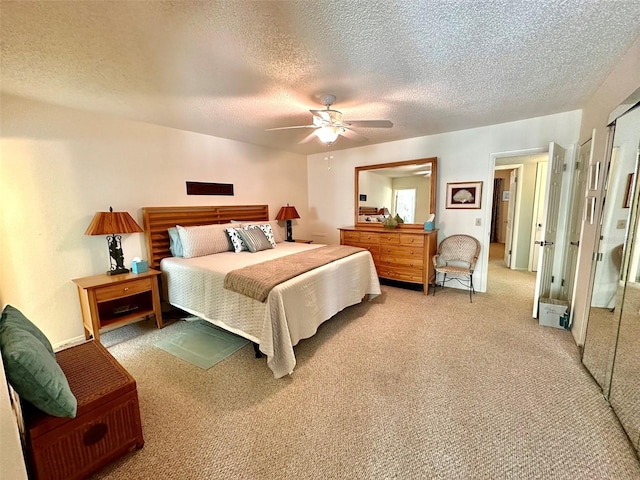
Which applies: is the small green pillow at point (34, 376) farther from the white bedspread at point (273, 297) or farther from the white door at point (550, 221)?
the white door at point (550, 221)

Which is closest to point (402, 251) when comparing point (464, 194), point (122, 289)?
point (464, 194)

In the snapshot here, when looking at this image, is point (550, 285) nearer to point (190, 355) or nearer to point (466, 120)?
point (466, 120)

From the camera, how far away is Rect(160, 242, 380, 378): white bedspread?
2.17 meters

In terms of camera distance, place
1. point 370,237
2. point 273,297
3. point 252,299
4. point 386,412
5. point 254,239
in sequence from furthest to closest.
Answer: point 370,237 → point 254,239 → point 252,299 → point 273,297 → point 386,412

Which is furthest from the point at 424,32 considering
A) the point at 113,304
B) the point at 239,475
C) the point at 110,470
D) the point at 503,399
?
the point at 113,304

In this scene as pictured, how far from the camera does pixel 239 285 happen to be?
2354 mm

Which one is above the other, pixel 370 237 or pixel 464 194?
pixel 464 194

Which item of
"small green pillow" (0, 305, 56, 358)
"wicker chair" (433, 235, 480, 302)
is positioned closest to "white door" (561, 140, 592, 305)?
"wicker chair" (433, 235, 480, 302)

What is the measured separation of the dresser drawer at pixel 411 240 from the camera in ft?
12.7

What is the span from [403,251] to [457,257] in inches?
32.4

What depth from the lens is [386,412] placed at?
1776mm

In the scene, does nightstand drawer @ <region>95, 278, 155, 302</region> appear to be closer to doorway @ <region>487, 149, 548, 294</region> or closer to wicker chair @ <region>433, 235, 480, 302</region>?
wicker chair @ <region>433, 235, 480, 302</region>

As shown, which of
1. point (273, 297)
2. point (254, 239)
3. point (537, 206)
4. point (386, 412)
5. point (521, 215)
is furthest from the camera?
point (521, 215)

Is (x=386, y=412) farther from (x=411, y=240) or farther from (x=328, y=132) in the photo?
(x=411, y=240)
